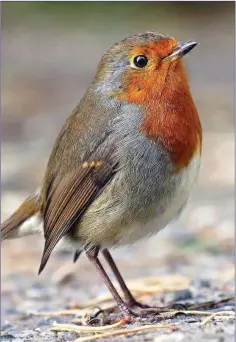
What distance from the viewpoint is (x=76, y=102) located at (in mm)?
12914

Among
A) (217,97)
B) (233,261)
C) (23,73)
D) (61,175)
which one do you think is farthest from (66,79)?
(61,175)

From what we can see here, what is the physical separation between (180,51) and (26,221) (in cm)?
131

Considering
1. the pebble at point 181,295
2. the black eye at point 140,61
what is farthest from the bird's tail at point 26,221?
the black eye at point 140,61

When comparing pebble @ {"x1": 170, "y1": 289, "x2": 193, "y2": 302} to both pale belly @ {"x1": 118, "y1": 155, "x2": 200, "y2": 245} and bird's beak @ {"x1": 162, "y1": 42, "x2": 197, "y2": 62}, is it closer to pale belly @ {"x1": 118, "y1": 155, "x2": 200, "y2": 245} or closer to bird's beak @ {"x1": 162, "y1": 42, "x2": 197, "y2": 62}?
pale belly @ {"x1": 118, "y1": 155, "x2": 200, "y2": 245}

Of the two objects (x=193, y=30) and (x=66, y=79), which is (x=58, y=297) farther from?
(x=193, y=30)

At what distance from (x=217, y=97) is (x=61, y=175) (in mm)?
8468

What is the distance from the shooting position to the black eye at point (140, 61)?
173 inches

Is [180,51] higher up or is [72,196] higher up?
[180,51]

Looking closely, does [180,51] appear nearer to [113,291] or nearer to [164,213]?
[164,213]

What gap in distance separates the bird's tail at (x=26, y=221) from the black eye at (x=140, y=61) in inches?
38.1

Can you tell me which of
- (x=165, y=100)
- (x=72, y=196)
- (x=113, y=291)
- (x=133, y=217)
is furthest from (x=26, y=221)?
(x=165, y=100)

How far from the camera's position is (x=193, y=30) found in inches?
826

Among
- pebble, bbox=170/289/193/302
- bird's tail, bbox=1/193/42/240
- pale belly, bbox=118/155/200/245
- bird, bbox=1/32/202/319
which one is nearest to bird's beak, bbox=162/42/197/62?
bird, bbox=1/32/202/319

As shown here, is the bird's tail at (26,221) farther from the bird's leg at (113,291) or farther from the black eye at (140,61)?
the black eye at (140,61)
